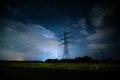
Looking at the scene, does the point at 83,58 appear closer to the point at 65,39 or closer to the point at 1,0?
the point at 65,39

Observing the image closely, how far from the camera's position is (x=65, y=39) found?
7362 cm

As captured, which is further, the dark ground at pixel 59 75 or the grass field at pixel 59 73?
the grass field at pixel 59 73

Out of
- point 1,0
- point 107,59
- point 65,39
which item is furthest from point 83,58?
point 1,0

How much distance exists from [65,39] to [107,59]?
40872mm

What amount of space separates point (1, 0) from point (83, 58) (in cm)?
9152

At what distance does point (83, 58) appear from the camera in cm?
11281

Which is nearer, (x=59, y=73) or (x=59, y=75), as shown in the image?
(x=59, y=75)

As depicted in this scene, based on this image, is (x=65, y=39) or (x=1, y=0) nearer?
(x=1, y=0)

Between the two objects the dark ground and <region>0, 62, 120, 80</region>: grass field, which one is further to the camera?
<region>0, 62, 120, 80</region>: grass field

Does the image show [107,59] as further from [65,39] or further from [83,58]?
[65,39]

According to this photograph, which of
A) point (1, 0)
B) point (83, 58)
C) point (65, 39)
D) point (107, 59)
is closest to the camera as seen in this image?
point (1, 0)

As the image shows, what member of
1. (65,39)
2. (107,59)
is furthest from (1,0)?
(107,59)

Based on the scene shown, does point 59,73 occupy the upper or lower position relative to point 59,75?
upper

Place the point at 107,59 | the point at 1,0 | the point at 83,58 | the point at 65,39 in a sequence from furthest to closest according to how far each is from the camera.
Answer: the point at 83,58 → the point at 107,59 → the point at 65,39 → the point at 1,0
